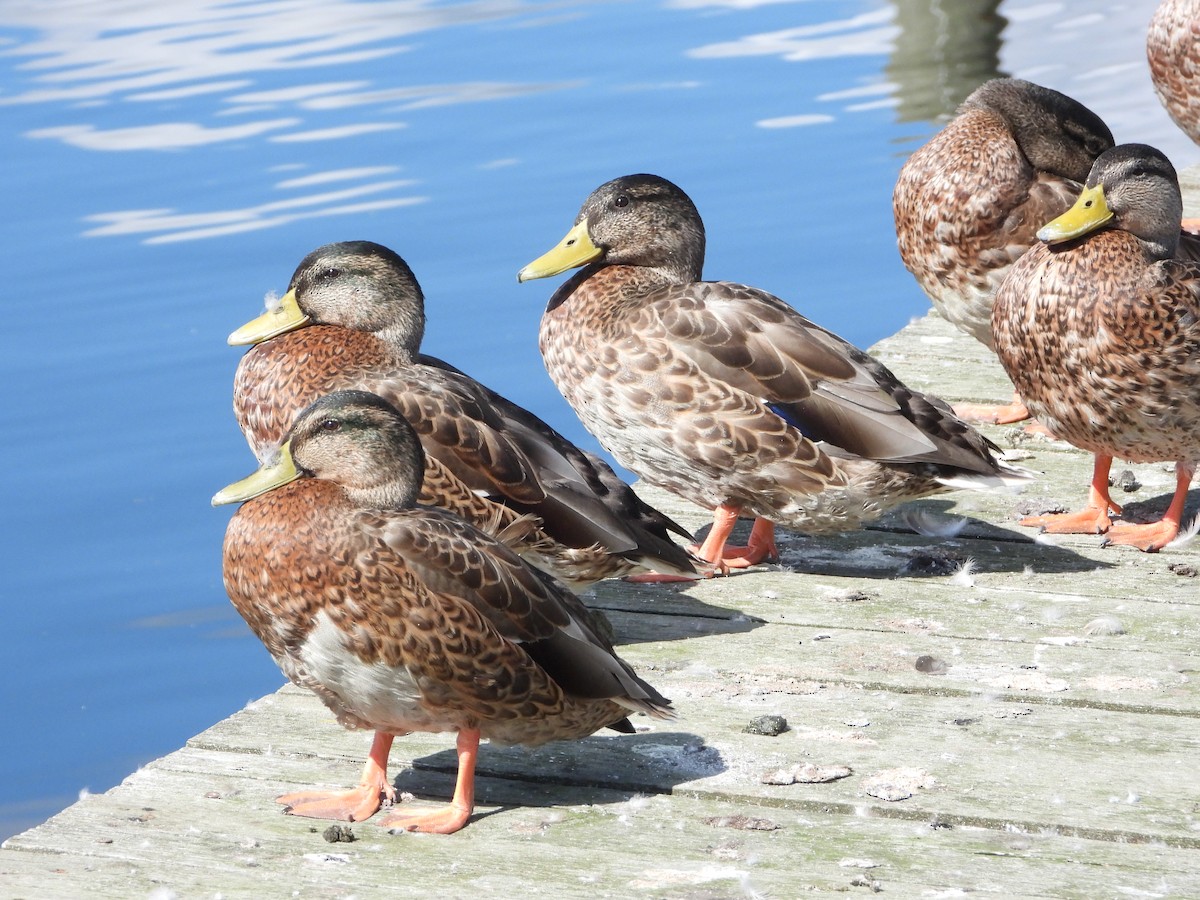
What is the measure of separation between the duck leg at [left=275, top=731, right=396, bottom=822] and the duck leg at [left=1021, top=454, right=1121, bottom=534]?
2.31 meters

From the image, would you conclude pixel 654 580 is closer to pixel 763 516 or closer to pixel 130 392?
pixel 763 516

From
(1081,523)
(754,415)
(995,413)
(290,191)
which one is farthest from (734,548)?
(290,191)

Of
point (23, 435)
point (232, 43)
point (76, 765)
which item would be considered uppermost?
point (232, 43)

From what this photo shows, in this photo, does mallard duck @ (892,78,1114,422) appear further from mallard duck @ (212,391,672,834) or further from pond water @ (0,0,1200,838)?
mallard duck @ (212,391,672,834)

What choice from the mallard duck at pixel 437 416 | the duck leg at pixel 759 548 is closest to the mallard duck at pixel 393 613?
the mallard duck at pixel 437 416

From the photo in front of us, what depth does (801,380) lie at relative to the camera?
5047 millimetres

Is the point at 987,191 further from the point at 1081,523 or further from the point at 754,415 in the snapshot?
the point at 754,415

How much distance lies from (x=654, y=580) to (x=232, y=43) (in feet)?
29.3

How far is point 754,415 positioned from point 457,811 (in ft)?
5.99

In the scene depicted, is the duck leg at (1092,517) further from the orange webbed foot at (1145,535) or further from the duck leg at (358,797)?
the duck leg at (358,797)

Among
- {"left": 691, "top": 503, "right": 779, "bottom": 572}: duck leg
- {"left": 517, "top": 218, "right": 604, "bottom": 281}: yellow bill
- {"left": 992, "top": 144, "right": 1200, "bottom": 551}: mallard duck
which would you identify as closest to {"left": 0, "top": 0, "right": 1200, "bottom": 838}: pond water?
{"left": 517, "top": 218, "right": 604, "bottom": 281}: yellow bill

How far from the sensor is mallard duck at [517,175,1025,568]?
16.4ft

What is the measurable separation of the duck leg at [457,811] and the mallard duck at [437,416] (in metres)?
0.94

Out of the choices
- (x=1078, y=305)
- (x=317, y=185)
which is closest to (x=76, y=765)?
(x=1078, y=305)
